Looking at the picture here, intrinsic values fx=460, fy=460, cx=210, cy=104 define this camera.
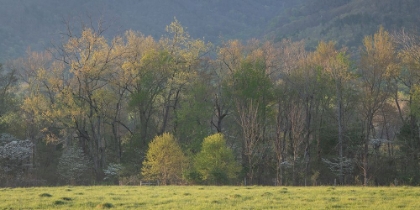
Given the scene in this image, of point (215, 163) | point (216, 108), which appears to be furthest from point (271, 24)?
point (215, 163)

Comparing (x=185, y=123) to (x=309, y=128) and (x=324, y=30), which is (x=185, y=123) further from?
(x=324, y=30)

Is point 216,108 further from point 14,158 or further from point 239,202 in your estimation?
point 239,202

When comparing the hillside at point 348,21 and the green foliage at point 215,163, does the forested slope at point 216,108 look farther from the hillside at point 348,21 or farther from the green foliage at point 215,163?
the hillside at point 348,21

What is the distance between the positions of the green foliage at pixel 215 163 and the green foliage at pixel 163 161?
2391 mm

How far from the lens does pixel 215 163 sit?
38.9 m

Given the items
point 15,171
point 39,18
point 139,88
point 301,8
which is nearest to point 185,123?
point 139,88

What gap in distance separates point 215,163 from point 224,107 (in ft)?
54.6

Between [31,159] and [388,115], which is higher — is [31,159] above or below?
below

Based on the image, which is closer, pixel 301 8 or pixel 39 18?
pixel 39 18

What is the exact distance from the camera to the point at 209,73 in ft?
182

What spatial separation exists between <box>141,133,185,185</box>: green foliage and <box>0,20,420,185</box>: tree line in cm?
366

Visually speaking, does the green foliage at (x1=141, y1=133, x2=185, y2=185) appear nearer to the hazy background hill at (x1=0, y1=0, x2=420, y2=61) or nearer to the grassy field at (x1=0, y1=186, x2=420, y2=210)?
the grassy field at (x1=0, y1=186, x2=420, y2=210)

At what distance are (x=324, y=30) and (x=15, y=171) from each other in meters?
116

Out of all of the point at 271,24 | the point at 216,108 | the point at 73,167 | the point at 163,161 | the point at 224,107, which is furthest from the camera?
the point at 271,24
